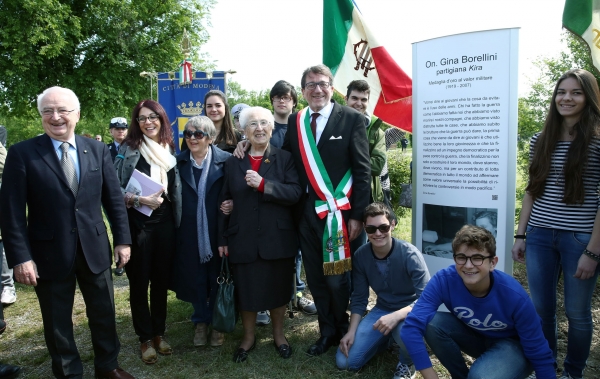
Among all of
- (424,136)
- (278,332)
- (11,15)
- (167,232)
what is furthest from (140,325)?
(11,15)

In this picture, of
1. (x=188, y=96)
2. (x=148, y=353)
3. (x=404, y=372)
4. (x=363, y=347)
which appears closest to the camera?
(x=404, y=372)

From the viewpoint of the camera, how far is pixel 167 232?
3701mm

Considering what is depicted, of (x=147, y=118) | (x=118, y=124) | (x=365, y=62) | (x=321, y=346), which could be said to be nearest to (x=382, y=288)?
(x=321, y=346)

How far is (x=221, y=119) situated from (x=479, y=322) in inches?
114

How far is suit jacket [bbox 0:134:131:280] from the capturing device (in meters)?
2.93

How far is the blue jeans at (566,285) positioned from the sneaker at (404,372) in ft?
3.28

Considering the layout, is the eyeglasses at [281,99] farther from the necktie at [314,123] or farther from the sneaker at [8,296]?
the sneaker at [8,296]

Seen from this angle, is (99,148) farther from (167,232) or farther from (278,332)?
(278,332)

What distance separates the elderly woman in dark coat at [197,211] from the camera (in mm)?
3812

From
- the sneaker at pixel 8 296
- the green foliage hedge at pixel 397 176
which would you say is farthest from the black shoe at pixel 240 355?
the green foliage hedge at pixel 397 176

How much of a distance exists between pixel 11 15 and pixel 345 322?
1451 centimetres

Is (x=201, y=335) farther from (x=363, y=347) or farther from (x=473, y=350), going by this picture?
(x=473, y=350)

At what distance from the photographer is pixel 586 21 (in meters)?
3.40

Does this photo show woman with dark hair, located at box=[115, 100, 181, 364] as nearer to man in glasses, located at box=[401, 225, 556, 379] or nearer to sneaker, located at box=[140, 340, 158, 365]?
sneaker, located at box=[140, 340, 158, 365]
